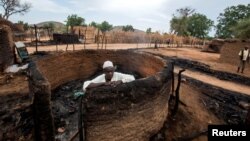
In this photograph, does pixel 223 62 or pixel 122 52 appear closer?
pixel 122 52

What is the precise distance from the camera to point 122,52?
32.0 feet

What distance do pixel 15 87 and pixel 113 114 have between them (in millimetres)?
6057

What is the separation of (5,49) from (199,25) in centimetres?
4752

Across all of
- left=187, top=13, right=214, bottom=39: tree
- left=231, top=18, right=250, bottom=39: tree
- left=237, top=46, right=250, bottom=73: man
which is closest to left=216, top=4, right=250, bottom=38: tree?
left=187, top=13, right=214, bottom=39: tree

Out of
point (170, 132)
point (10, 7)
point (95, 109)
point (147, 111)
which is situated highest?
point (10, 7)

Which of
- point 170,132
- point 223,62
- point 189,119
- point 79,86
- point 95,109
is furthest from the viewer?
point 223,62

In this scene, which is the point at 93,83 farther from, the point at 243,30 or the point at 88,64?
the point at 243,30

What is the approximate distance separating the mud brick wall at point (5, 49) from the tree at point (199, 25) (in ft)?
150

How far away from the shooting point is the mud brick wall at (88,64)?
313 inches

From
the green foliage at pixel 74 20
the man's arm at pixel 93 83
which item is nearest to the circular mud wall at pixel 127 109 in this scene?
the man's arm at pixel 93 83

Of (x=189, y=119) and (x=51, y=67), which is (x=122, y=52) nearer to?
(x=51, y=67)

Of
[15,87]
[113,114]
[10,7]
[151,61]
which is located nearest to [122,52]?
[151,61]

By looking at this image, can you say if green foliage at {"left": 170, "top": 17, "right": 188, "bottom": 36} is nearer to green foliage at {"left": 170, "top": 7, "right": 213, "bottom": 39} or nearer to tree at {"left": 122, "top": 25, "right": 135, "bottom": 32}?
green foliage at {"left": 170, "top": 7, "right": 213, "bottom": 39}

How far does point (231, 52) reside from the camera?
15.5 meters
